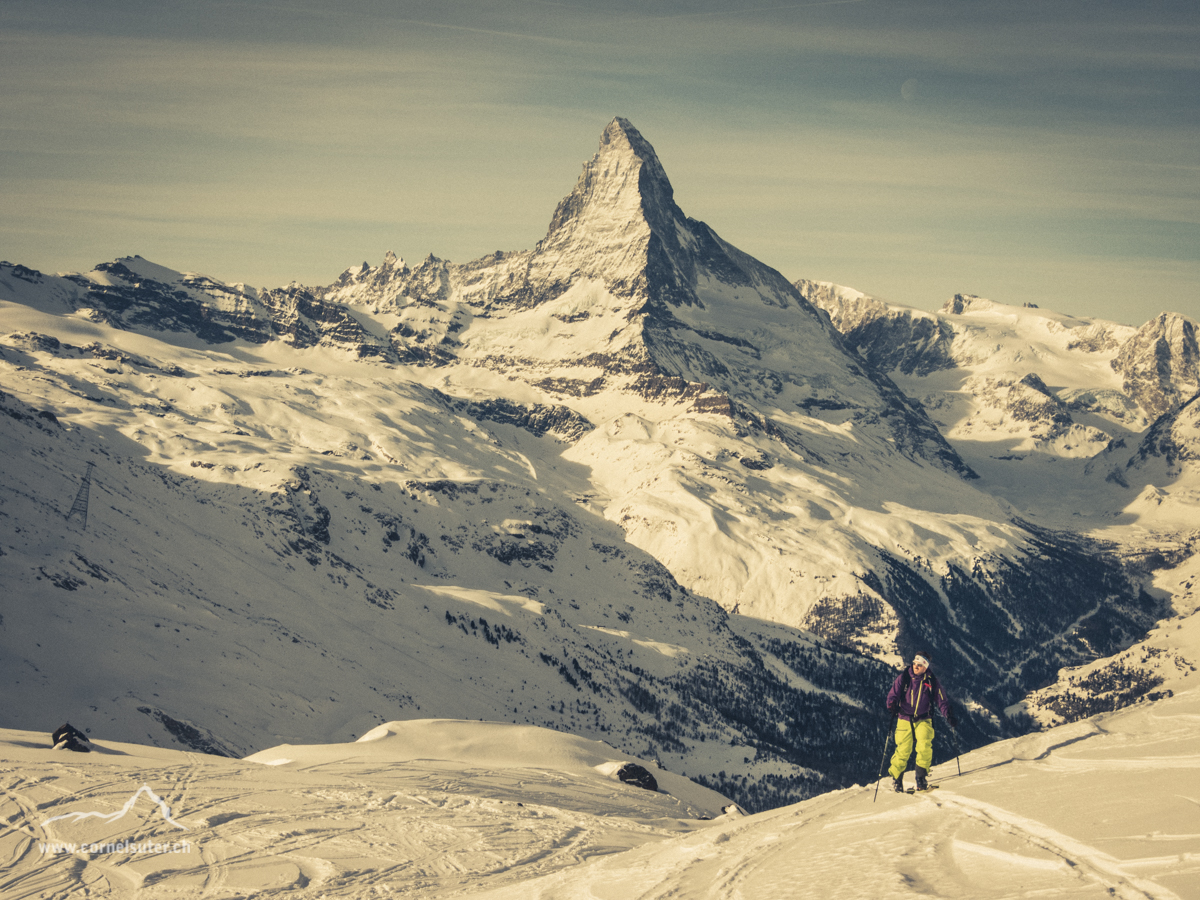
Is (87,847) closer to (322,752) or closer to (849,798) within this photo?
(849,798)

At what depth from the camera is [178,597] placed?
503ft

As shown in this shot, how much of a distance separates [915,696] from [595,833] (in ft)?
54.5

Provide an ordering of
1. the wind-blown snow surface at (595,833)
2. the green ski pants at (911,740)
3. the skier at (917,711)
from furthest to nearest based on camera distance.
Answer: the green ski pants at (911,740) → the skier at (917,711) → the wind-blown snow surface at (595,833)

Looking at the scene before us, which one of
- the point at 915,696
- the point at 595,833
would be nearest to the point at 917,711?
the point at 915,696

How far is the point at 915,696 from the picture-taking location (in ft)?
102

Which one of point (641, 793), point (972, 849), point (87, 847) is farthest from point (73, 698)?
point (972, 849)

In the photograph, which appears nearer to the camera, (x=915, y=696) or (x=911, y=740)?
(x=915, y=696)

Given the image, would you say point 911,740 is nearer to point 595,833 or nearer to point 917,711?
point 917,711

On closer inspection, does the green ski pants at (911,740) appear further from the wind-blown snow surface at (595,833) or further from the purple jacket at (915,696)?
the wind-blown snow surface at (595,833)

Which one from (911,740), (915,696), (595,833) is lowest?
(595,833)

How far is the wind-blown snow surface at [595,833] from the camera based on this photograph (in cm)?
2214

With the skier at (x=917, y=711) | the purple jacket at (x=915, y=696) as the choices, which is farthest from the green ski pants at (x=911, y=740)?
the purple jacket at (x=915, y=696)

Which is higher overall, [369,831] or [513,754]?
[369,831]

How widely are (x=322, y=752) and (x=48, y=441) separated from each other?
442ft
